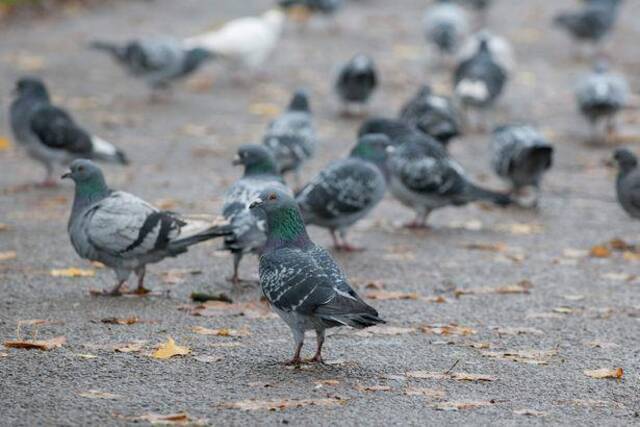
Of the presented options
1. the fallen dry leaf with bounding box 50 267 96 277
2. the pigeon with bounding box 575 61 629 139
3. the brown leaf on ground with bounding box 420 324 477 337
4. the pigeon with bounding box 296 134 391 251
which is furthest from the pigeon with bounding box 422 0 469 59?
the brown leaf on ground with bounding box 420 324 477 337

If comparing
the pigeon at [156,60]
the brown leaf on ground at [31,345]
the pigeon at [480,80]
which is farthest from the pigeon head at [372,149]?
the pigeon at [156,60]

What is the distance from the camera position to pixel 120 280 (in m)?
7.82

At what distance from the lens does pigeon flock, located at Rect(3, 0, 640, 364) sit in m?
6.46

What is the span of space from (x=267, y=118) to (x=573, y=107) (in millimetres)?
4603

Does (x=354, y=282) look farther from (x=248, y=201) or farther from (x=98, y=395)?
(x=98, y=395)

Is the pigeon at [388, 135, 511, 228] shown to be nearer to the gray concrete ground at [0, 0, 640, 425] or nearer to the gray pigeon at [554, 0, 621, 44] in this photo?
the gray concrete ground at [0, 0, 640, 425]

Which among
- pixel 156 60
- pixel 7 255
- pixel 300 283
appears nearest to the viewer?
→ pixel 300 283

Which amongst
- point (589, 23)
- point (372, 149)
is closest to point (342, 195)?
point (372, 149)

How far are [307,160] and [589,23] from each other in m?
9.41

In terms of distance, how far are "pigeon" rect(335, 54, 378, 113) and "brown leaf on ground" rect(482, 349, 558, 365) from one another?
9153 millimetres

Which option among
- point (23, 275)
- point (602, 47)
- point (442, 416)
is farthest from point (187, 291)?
point (602, 47)

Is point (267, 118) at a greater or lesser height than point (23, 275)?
greater

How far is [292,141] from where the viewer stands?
11.7 m

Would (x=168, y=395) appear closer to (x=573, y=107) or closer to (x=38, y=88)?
(x=38, y=88)
